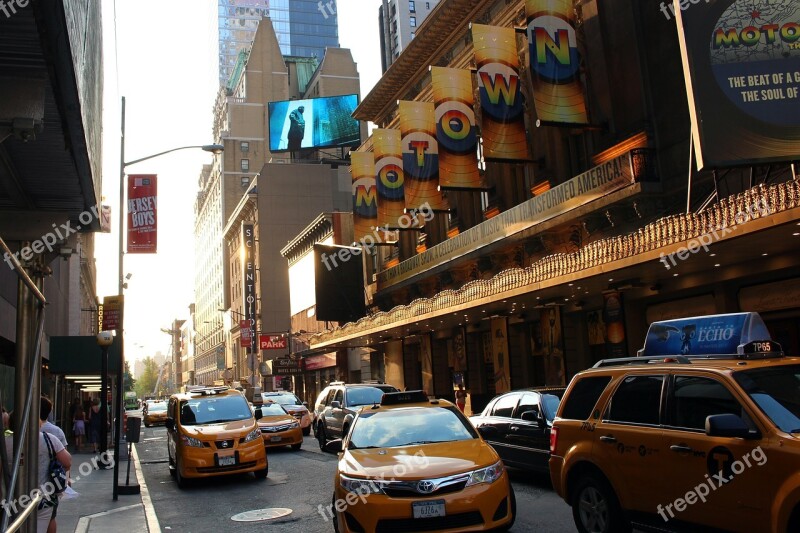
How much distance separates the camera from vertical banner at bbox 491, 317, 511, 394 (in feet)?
93.6

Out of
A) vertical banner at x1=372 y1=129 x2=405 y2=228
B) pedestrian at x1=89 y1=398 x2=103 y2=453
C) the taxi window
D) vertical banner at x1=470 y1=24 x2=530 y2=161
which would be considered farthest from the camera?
vertical banner at x1=372 y1=129 x2=405 y2=228

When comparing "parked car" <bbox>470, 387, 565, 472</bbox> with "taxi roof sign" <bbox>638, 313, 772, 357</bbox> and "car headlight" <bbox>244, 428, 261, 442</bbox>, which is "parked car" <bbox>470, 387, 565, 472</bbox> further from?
"car headlight" <bbox>244, 428, 261, 442</bbox>

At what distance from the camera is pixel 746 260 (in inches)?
717

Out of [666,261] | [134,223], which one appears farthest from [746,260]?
[134,223]

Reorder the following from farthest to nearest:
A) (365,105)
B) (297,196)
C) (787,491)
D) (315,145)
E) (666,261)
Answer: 1. (297,196)
2. (315,145)
3. (365,105)
4. (666,261)
5. (787,491)

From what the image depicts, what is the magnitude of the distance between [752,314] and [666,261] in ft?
33.6

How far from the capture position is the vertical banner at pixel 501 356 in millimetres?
28531

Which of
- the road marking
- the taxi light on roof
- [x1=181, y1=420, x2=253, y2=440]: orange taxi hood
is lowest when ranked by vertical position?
the road marking

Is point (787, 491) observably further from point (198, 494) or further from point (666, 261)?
point (666, 261)

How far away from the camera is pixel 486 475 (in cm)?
761

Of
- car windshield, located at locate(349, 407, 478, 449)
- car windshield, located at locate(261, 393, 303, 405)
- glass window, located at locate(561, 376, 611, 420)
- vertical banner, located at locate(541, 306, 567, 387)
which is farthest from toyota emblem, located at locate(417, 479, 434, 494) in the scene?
car windshield, located at locate(261, 393, 303, 405)

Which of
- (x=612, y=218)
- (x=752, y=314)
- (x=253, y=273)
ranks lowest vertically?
(x=752, y=314)

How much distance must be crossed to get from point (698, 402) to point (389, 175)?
101ft

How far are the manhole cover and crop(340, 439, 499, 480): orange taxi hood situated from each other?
2625mm
